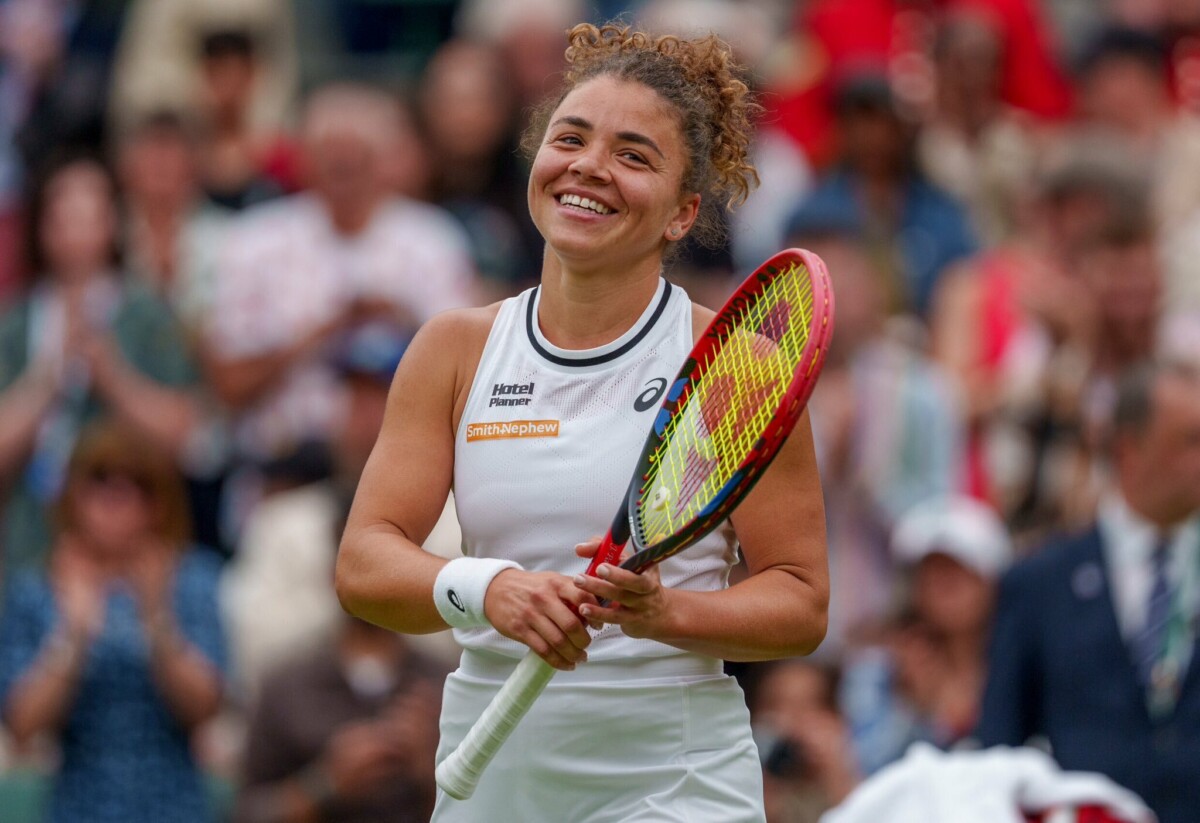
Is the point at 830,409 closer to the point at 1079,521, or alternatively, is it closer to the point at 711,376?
the point at 1079,521

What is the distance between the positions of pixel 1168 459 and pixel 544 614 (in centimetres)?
320

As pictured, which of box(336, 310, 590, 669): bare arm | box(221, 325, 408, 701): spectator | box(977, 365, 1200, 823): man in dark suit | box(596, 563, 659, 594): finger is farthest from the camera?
box(221, 325, 408, 701): spectator

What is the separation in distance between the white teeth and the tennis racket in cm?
32

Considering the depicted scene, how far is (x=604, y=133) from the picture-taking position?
12.5ft

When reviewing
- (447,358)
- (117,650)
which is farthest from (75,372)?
(447,358)

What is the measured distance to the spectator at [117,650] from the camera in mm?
6949

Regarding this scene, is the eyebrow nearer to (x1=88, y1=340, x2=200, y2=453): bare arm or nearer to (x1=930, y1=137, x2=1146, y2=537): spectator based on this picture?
(x1=930, y1=137, x2=1146, y2=537): spectator

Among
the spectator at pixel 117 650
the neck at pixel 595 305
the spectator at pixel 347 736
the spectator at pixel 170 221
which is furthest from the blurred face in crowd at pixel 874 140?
the neck at pixel 595 305

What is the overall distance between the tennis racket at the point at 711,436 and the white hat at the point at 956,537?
3.87 meters

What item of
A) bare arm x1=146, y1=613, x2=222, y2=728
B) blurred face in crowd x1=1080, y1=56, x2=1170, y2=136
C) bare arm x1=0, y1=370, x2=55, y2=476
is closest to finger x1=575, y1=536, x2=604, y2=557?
bare arm x1=146, y1=613, x2=222, y2=728

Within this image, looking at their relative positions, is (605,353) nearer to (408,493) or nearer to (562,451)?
(562,451)

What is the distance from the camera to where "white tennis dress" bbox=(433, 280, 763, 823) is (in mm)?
3707

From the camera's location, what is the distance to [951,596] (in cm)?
729

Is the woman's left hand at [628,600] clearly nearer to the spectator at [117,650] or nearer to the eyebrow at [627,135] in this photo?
the eyebrow at [627,135]
